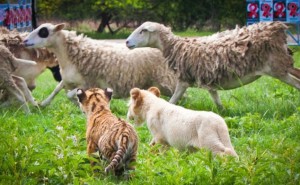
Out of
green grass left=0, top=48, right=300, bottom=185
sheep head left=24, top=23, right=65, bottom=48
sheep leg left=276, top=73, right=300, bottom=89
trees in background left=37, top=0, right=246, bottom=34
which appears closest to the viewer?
green grass left=0, top=48, right=300, bottom=185

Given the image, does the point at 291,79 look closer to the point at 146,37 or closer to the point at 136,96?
the point at 146,37

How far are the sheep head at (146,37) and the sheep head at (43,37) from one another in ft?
3.58

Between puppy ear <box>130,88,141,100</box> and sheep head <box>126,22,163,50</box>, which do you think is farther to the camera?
sheep head <box>126,22,163,50</box>

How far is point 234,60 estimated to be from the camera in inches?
395

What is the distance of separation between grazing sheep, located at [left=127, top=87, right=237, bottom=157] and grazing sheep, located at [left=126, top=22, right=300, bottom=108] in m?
2.16

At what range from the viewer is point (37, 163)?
6254 mm

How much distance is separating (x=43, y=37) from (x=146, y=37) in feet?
5.08

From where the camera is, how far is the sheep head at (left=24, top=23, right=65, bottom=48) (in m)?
11.0

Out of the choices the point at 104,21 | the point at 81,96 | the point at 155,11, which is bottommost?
the point at 104,21

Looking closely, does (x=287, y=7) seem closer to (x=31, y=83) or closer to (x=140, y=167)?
(x=31, y=83)

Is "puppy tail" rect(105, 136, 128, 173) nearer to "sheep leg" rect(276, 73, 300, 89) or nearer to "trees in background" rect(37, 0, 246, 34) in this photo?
"sheep leg" rect(276, 73, 300, 89)

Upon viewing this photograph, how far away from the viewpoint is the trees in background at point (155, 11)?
102 feet

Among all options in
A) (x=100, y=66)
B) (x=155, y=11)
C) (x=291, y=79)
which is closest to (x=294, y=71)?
(x=291, y=79)

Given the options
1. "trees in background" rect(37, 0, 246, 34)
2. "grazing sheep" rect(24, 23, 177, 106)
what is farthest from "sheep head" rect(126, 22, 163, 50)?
"trees in background" rect(37, 0, 246, 34)
